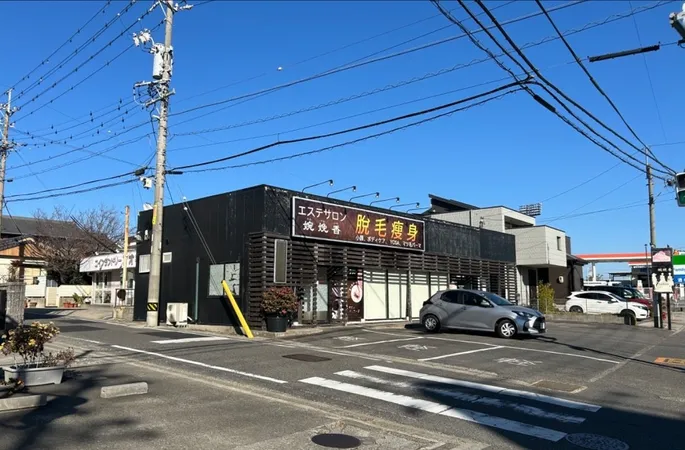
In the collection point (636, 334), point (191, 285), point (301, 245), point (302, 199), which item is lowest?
point (636, 334)

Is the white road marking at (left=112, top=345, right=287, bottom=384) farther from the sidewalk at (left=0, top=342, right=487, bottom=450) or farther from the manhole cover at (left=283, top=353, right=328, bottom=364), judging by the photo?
the manhole cover at (left=283, top=353, right=328, bottom=364)

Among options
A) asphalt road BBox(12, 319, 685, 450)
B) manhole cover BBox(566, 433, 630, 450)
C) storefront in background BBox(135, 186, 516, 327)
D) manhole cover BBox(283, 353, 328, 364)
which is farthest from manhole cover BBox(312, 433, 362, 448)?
storefront in background BBox(135, 186, 516, 327)

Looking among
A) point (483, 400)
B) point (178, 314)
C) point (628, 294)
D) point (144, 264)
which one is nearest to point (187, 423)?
point (483, 400)

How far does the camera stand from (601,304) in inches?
1256

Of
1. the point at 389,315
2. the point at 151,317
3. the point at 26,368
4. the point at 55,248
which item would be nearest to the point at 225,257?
the point at 151,317

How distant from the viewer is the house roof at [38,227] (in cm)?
4669

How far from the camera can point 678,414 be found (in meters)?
7.88

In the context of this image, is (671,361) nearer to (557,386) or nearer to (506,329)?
(506,329)

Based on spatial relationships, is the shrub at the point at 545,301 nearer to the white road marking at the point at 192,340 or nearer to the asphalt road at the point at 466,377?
the asphalt road at the point at 466,377

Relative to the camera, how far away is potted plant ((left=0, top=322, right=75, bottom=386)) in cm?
830

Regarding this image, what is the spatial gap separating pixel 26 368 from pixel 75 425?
271 centimetres

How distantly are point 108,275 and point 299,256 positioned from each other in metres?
23.3

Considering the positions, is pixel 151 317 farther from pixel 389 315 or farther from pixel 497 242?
pixel 497 242

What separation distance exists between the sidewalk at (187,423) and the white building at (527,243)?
3003cm
